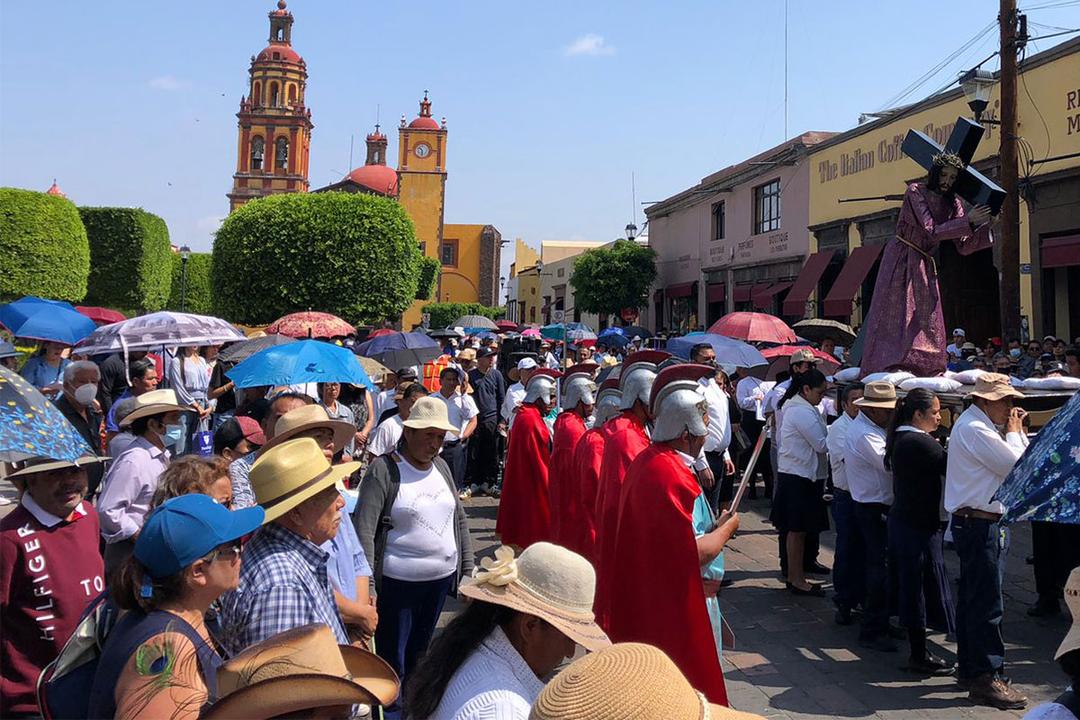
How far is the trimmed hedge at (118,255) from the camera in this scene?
1553 inches

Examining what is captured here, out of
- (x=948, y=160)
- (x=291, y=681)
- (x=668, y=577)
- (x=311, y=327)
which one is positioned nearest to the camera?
(x=291, y=681)

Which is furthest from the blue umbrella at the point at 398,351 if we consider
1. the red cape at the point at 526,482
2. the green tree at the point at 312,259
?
the green tree at the point at 312,259

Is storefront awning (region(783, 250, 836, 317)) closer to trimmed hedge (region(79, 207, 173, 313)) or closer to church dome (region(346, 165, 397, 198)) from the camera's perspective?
trimmed hedge (region(79, 207, 173, 313))

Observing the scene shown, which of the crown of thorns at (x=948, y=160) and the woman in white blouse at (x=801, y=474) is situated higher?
the crown of thorns at (x=948, y=160)

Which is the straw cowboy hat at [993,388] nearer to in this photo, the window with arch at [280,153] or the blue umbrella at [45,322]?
the blue umbrella at [45,322]

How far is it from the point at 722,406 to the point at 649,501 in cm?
470

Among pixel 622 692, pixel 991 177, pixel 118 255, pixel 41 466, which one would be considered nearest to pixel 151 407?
pixel 41 466

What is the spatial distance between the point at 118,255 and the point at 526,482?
122 feet

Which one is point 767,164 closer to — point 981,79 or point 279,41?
point 981,79

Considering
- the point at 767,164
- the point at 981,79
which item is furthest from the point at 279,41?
the point at 981,79

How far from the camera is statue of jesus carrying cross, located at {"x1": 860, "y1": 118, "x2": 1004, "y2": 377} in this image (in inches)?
305

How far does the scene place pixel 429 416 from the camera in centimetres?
464

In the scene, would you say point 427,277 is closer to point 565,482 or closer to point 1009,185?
point 1009,185

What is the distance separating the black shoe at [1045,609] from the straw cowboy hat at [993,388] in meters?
2.61
